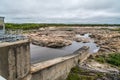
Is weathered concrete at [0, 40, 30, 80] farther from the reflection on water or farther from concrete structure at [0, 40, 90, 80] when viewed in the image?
the reflection on water

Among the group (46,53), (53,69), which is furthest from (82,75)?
(46,53)

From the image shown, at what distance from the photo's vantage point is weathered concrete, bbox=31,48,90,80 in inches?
937

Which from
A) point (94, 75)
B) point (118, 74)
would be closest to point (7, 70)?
point (94, 75)

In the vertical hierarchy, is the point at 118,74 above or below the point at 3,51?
below

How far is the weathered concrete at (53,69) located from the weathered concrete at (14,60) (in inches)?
82.8

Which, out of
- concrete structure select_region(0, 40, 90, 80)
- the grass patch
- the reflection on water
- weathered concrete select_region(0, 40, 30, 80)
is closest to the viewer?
weathered concrete select_region(0, 40, 30, 80)

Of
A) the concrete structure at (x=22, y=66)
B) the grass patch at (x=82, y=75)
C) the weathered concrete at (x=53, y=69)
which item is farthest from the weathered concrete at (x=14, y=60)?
the grass patch at (x=82, y=75)

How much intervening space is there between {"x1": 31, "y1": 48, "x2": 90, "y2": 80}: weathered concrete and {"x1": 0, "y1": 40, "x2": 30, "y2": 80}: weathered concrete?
2103 millimetres

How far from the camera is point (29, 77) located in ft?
72.7

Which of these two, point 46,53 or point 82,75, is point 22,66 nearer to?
point 82,75

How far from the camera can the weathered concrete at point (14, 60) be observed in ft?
57.4

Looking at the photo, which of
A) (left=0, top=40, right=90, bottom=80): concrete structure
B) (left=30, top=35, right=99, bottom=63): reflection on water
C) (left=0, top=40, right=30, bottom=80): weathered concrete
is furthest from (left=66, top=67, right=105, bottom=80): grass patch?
(left=30, top=35, right=99, bottom=63): reflection on water

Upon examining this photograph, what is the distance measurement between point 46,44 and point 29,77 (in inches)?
1786

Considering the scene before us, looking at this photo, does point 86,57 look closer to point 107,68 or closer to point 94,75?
point 107,68
